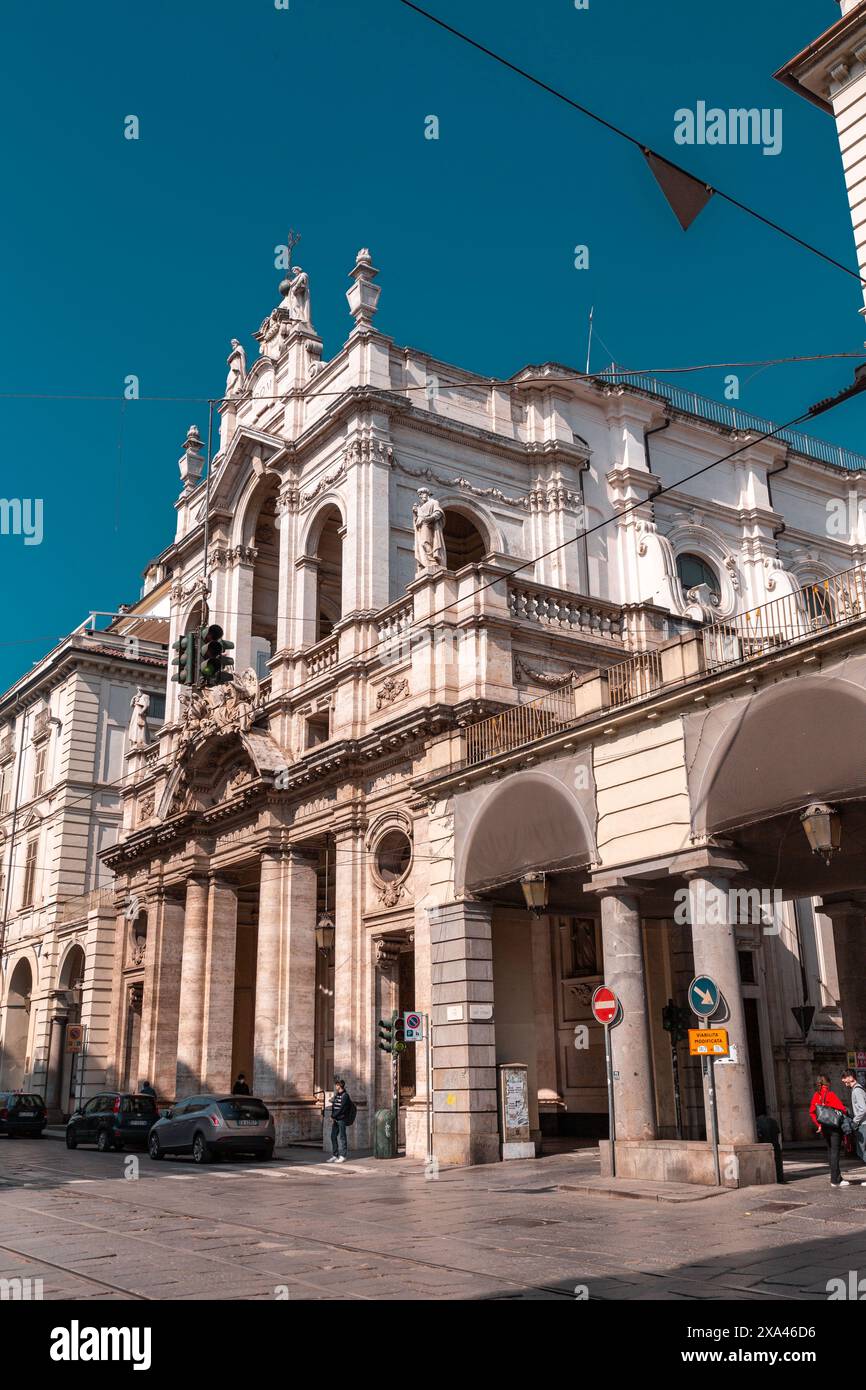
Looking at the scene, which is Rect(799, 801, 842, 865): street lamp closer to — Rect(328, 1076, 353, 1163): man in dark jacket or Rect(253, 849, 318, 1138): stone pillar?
Rect(328, 1076, 353, 1163): man in dark jacket

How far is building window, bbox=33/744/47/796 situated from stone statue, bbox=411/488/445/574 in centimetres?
2988

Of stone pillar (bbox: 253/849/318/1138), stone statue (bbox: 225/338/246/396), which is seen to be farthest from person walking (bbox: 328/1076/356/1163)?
stone statue (bbox: 225/338/246/396)

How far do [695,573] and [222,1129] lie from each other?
21125 mm

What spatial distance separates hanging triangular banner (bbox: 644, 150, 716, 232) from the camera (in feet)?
41.9

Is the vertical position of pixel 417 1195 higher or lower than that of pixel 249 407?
lower

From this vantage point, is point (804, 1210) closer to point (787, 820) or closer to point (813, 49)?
point (787, 820)

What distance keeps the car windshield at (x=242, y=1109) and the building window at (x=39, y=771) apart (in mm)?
29001

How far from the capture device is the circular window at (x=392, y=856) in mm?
27172

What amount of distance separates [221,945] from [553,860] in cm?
1740

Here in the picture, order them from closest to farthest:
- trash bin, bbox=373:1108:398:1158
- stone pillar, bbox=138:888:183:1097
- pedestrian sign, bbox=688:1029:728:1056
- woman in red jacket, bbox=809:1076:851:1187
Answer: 1. woman in red jacket, bbox=809:1076:851:1187
2. pedestrian sign, bbox=688:1029:728:1056
3. trash bin, bbox=373:1108:398:1158
4. stone pillar, bbox=138:888:183:1097

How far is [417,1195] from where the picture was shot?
16859 millimetres

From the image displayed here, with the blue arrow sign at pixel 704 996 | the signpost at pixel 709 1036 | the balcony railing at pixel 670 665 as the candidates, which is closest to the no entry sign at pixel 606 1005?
the signpost at pixel 709 1036

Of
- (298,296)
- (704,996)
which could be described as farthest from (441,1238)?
(298,296)

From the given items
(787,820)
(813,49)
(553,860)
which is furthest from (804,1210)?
(813,49)
